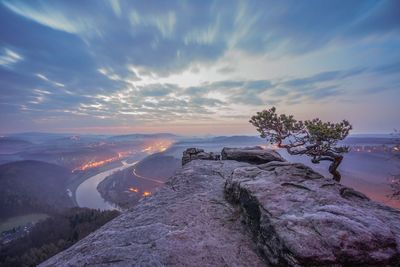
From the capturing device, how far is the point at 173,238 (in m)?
9.28

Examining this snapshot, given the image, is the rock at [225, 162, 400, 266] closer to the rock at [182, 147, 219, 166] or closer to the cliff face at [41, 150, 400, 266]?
the cliff face at [41, 150, 400, 266]

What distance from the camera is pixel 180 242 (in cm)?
900

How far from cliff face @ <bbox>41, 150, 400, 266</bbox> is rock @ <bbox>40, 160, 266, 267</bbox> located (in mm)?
40

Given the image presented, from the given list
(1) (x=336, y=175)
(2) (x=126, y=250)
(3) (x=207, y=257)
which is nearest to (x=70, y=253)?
(2) (x=126, y=250)

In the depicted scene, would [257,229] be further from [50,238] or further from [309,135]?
[50,238]

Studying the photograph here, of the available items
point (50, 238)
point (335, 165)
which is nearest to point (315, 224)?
point (335, 165)

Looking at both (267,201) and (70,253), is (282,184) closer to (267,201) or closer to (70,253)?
(267,201)

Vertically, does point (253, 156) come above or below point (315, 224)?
above

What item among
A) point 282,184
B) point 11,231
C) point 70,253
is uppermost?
point 282,184

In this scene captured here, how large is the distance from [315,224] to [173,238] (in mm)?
5691

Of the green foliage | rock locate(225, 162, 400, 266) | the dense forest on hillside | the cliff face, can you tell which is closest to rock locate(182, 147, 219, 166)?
the green foliage

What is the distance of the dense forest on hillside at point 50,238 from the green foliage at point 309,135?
117m

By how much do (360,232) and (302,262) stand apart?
2376mm

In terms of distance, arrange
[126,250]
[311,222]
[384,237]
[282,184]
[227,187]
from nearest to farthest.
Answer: [384,237]
[311,222]
[126,250]
[282,184]
[227,187]
